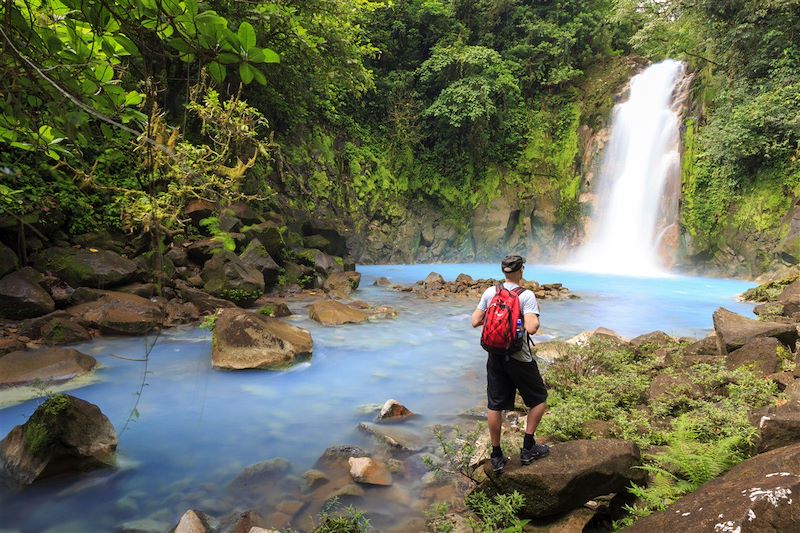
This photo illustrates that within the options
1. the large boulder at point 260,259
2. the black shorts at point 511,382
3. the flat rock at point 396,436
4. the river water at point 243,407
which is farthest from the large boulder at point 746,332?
the large boulder at point 260,259

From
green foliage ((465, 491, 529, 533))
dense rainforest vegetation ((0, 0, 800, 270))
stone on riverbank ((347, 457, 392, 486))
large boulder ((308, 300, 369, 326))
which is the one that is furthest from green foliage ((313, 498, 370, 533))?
large boulder ((308, 300, 369, 326))

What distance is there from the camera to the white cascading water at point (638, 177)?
20.2 m

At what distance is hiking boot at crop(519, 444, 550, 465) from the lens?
3.21 metres

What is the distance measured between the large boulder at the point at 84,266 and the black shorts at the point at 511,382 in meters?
7.76

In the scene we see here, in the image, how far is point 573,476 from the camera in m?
2.91

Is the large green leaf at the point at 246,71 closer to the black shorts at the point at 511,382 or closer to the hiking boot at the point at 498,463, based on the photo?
the black shorts at the point at 511,382

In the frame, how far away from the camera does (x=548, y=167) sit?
23.9m

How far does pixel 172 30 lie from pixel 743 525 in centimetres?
294

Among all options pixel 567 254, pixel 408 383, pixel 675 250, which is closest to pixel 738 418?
pixel 408 383

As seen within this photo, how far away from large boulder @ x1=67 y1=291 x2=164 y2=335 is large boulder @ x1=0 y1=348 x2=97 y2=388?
1304mm

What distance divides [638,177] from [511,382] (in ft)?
68.8

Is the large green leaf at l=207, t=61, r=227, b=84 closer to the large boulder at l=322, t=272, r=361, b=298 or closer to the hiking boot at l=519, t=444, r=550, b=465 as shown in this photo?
the hiking boot at l=519, t=444, r=550, b=465

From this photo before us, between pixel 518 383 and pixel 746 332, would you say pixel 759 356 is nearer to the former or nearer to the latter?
pixel 746 332

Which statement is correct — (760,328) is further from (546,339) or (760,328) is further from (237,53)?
(237,53)
